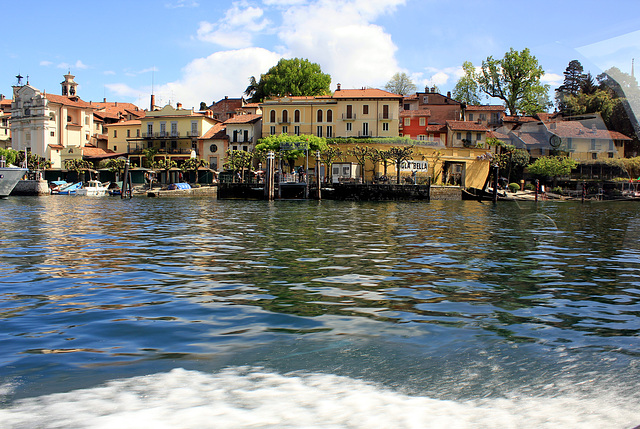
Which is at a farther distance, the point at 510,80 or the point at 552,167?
the point at 510,80

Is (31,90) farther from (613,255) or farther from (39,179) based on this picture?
(613,255)

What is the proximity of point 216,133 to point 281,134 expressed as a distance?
45.4 feet

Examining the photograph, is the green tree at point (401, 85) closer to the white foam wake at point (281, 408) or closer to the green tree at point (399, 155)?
the green tree at point (399, 155)

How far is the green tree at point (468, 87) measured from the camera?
89.9m

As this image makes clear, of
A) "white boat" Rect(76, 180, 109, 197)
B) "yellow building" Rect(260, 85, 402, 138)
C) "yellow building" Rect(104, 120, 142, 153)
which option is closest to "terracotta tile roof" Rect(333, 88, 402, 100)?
"yellow building" Rect(260, 85, 402, 138)

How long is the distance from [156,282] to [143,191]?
61538 mm

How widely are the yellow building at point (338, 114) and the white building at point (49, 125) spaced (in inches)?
1297

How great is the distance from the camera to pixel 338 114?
66.6 m

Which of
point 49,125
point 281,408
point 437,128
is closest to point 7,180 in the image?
point 49,125

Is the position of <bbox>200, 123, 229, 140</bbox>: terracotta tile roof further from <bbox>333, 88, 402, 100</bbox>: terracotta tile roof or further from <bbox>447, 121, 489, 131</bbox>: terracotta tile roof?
<bbox>447, 121, 489, 131</bbox>: terracotta tile roof

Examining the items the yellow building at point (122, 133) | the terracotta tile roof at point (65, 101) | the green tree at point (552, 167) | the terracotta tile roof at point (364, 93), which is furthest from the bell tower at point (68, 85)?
the green tree at point (552, 167)

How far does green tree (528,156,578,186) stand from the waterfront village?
5.19ft

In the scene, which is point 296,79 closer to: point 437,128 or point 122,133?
point 437,128

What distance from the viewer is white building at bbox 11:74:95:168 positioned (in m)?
79.6
